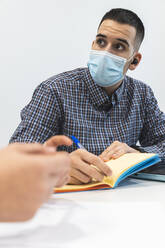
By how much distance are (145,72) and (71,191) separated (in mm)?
1478

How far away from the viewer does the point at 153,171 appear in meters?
0.86

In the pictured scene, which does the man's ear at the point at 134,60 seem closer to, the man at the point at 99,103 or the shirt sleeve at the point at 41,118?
the man at the point at 99,103

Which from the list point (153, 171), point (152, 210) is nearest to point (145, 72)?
point (153, 171)

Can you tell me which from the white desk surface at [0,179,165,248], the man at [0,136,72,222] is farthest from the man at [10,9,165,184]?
the man at [0,136,72,222]

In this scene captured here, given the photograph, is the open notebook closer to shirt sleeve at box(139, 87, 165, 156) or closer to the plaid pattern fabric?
the plaid pattern fabric

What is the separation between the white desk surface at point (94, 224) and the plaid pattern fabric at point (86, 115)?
0.43 metres

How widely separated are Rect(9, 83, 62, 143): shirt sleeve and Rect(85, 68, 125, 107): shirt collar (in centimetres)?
15

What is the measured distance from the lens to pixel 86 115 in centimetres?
114

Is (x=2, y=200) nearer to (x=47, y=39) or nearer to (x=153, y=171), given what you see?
(x=153, y=171)

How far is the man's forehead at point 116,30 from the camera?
3.74 ft

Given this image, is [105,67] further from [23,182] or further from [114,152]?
[23,182]

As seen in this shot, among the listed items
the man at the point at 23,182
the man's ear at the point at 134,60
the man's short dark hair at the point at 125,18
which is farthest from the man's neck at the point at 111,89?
the man at the point at 23,182

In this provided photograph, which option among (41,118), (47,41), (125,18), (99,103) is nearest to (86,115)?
(99,103)

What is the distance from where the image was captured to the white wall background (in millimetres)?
1750
